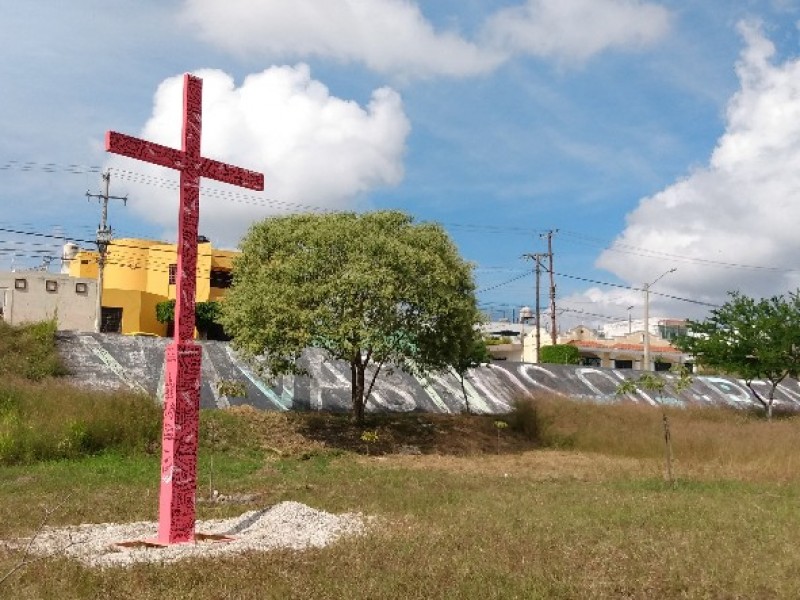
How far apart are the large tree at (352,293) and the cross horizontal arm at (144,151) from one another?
11.8m

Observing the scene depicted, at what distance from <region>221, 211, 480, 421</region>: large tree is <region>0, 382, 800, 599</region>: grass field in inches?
107

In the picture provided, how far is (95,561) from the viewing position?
27.1ft

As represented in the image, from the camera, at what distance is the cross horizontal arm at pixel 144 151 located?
9750mm

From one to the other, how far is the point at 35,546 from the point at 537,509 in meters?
6.56

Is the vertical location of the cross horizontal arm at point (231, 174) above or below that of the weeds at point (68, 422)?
above

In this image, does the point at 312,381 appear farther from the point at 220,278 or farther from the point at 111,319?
the point at 220,278

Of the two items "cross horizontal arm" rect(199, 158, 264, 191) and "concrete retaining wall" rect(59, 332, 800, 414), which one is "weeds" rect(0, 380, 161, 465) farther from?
"cross horizontal arm" rect(199, 158, 264, 191)

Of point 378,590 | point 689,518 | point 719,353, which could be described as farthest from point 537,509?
point 719,353

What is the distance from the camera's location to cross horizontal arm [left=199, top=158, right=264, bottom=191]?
1097cm

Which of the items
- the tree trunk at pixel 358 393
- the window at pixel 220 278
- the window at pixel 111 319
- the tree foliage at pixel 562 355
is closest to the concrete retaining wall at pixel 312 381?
the tree trunk at pixel 358 393

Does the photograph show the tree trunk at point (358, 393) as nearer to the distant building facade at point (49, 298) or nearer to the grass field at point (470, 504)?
the grass field at point (470, 504)

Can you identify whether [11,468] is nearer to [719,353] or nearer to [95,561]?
[95,561]

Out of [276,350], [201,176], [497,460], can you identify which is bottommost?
[497,460]

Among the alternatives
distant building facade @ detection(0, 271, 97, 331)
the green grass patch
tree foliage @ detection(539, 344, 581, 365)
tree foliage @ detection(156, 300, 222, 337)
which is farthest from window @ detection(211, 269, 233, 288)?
the green grass patch
